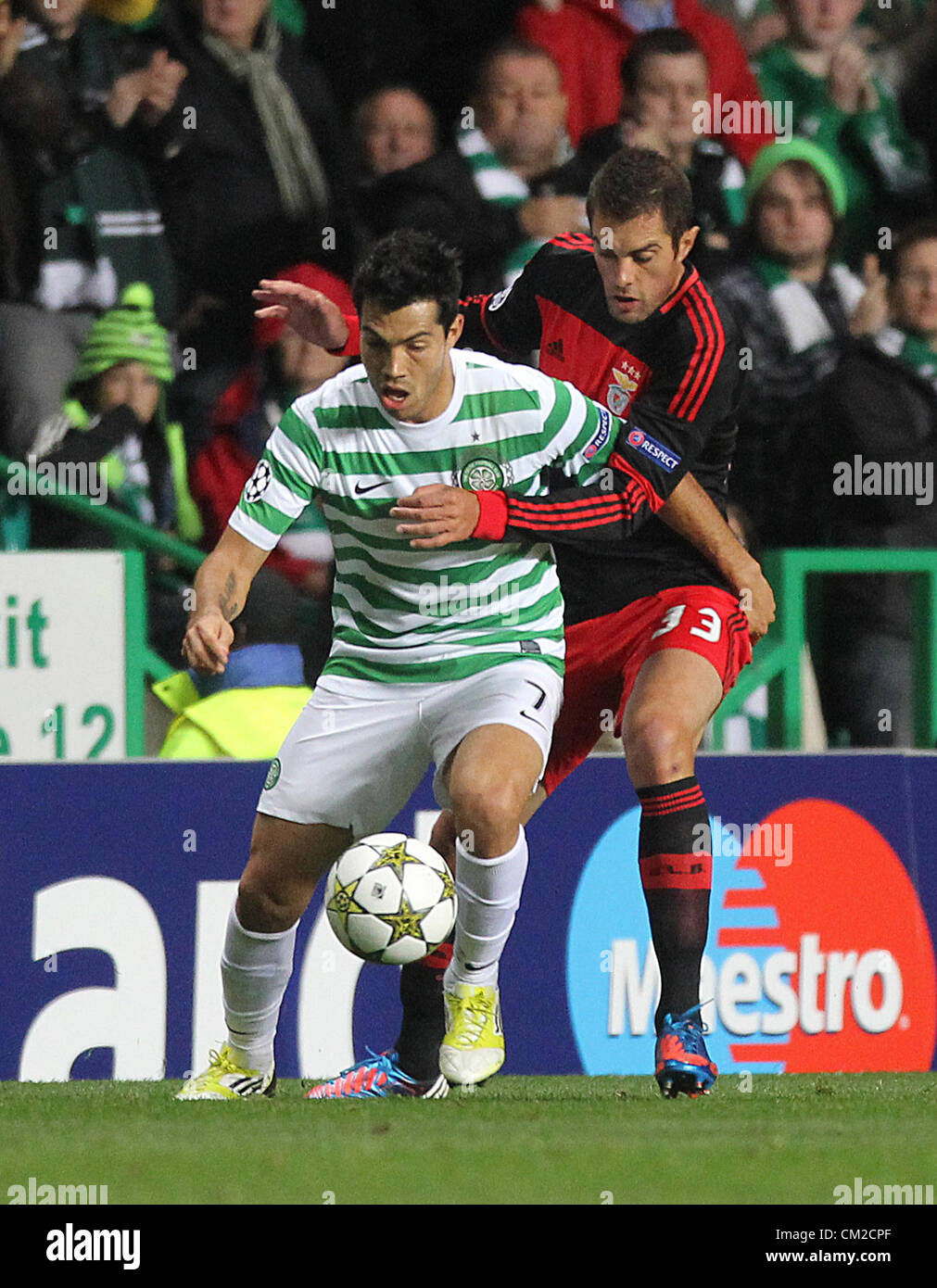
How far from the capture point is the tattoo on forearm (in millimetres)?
4945

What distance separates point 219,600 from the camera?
16.2ft

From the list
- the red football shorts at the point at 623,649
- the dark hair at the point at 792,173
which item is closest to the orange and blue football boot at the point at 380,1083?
the red football shorts at the point at 623,649

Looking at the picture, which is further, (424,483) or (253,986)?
(253,986)

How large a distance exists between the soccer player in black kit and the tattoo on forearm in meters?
0.43

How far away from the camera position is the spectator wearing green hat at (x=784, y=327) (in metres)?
8.59

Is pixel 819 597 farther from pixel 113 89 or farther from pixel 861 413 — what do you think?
pixel 113 89

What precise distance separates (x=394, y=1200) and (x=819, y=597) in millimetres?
5101

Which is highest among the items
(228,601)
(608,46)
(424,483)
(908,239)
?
(608,46)

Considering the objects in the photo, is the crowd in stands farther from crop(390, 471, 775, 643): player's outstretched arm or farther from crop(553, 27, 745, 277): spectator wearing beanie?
crop(390, 471, 775, 643): player's outstretched arm

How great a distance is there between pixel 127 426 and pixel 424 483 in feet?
9.59
